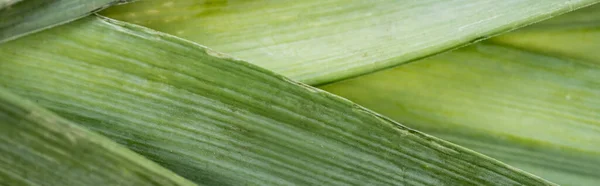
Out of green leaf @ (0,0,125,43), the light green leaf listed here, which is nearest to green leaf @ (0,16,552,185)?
green leaf @ (0,0,125,43)

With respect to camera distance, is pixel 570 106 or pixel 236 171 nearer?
pixel 236 171

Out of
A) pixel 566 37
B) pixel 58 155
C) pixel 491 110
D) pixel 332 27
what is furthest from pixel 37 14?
pixel 566 37

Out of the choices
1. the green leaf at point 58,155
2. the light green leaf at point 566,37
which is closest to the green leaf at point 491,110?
the light green leaf at point 566,37

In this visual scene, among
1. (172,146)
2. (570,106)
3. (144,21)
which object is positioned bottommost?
(172,146)

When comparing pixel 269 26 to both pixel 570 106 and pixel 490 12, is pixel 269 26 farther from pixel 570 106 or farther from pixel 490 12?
pixel 570 106

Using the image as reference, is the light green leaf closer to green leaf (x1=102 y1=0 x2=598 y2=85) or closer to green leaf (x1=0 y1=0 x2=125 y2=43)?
green leaf (x1=102 y1=0 x2=598 y2=85)

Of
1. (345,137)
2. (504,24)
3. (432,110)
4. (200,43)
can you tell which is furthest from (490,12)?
(200,43)
